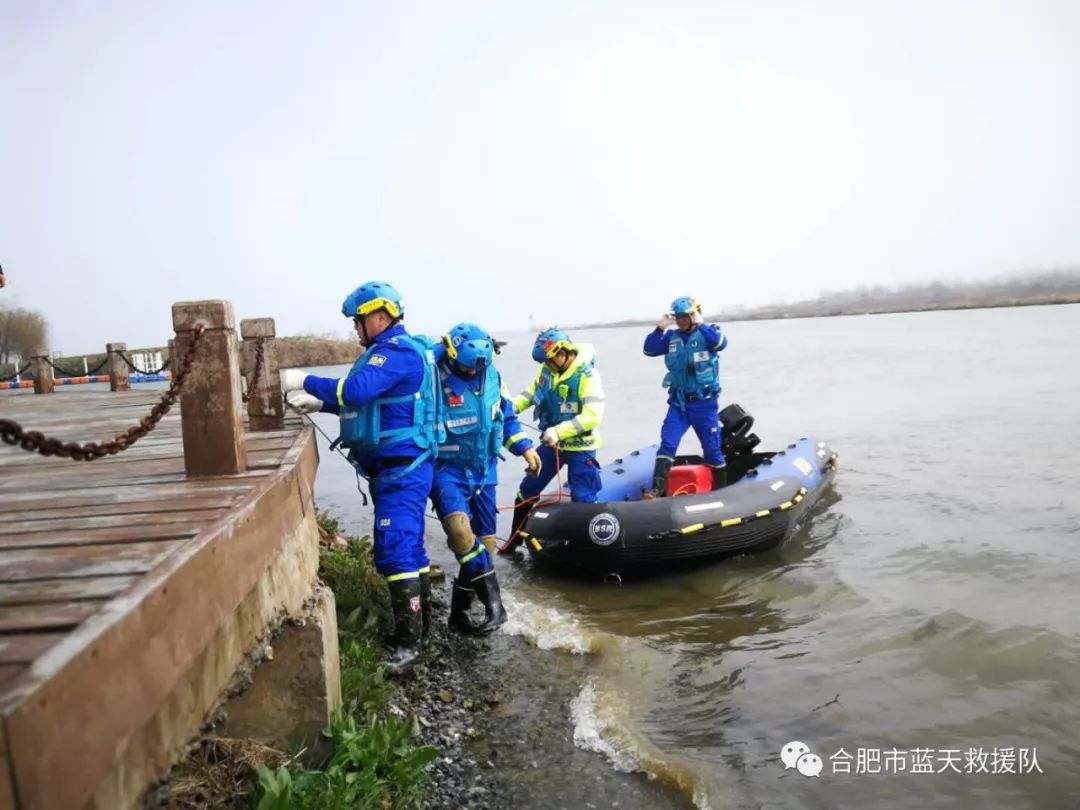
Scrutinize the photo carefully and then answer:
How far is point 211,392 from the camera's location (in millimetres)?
3828

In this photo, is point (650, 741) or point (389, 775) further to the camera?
point (650, 741)

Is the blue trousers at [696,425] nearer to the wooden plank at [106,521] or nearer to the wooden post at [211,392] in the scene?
the wooden post at [211,392]

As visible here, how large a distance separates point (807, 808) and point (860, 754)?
2.30 ft

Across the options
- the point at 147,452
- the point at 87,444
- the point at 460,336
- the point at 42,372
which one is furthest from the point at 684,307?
the point at 42,372

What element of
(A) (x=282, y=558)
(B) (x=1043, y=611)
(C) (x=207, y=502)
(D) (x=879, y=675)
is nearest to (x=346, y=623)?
(A) (x=282, y=558)

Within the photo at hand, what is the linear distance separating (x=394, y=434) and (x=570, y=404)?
2.90 m

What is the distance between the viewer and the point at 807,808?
414 centimetres

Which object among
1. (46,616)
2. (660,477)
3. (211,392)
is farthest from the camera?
(660,477)

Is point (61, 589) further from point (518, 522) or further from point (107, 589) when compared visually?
point (518, 522)

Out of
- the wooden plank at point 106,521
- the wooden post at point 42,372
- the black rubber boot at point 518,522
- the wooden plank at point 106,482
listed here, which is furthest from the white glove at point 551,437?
the wooden post at point 42,372

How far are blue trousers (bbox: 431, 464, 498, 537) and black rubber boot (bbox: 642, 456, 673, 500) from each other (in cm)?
296

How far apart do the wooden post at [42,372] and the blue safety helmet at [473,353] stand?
1322cm

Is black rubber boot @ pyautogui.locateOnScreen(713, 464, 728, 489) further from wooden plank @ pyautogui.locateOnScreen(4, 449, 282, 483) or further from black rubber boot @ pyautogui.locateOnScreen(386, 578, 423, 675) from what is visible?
wooden plank @ pyautogui.locateOnScreen(4, 449, 282, 483)

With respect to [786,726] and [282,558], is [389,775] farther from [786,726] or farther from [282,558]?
[786,726]
